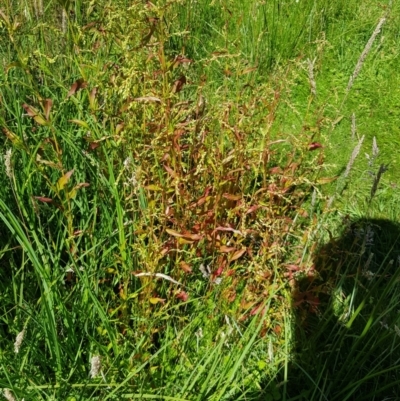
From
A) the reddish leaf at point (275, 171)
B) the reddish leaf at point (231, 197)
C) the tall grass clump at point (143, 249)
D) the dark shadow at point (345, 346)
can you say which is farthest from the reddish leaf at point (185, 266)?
the reddish leaf at point (275, 171)

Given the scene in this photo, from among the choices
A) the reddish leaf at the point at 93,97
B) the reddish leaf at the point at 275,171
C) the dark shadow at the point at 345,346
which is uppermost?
the reddish leaf at the point at 93,97

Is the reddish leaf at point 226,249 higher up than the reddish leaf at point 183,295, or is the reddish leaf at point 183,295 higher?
the reddish leaf at point 226,249

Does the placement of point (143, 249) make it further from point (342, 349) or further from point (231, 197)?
point (342, 349)

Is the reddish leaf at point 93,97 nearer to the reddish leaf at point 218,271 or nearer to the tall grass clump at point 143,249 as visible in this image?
the tall grass clump at point 143,249

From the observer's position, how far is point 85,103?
2.47 m

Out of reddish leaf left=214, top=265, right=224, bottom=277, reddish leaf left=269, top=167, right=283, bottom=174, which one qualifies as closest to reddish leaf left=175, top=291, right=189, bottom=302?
reddish leaf left=214, top=265, right=224, bottom=277

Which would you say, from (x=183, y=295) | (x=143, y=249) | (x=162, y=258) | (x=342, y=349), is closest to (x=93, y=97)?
(x=143, y=249)

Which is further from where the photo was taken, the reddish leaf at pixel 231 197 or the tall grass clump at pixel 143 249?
the reddish leaf at pixel 231 197

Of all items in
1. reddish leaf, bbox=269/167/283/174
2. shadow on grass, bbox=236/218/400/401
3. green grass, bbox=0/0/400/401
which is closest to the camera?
green grass, bbox=0/0/400/401

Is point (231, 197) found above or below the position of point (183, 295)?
above

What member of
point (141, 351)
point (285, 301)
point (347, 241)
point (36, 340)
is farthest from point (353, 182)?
point (36, 340)

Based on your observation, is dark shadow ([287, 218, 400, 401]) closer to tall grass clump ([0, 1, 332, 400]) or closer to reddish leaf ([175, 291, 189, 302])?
tall grass clump ([0, 1, 332, 400])

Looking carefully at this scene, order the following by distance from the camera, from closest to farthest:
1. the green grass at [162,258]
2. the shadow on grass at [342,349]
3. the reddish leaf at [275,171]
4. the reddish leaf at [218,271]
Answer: the green grass at [162,258] → the shadow on grass at [342,349] → the reddish leaf at [218,271] → the reddish leaf at [275,171]

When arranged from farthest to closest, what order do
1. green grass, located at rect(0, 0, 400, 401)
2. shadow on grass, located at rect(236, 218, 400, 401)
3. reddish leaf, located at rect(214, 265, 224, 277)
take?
reddish leaf, located at rect(214, 265, 224, 277) < shadow on grass, located at rect(236, 218, 400, 401) < green grass, located at rect(0, 0, 400, 401)
